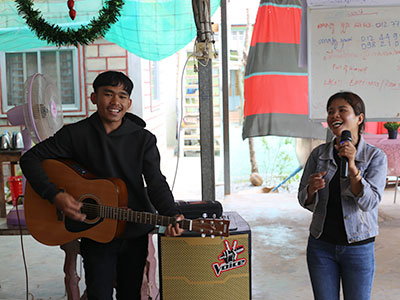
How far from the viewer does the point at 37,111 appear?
9.73 feet

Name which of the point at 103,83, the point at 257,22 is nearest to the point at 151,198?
the point at 103,83

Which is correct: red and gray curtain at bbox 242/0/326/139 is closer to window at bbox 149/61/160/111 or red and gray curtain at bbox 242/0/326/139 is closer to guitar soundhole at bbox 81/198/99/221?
window at bbox 149/61/160/111

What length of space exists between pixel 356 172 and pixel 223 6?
4.22m

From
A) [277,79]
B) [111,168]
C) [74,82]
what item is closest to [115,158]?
[111,168]

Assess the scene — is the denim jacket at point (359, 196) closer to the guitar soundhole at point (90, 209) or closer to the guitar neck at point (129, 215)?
the guitar neck at point (129, 215)

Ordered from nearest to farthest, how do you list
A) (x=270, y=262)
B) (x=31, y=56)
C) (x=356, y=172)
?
(x=356, y=172)
(x=270, y=262)
(x=31, y=56)

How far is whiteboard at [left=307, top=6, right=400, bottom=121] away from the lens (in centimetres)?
419

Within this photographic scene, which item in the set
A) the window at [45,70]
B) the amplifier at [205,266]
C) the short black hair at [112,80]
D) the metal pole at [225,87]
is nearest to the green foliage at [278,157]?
the metal pole at [225,87]

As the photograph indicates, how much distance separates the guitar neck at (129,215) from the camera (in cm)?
203

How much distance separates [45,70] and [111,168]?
4.69 metres

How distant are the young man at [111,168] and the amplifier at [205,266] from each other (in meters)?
0.26

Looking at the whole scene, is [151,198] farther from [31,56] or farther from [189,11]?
[31,56]

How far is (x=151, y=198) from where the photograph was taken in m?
2.19

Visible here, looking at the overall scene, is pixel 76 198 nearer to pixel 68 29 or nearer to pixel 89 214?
pixel 89 214
